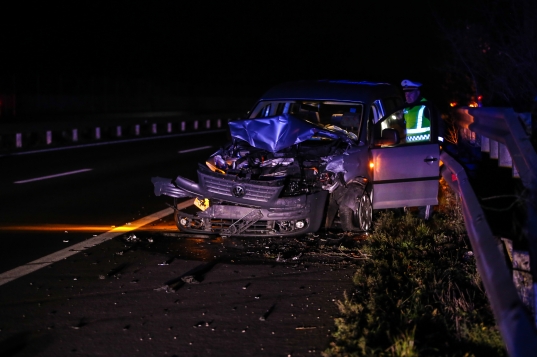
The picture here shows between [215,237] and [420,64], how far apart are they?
58919 mm

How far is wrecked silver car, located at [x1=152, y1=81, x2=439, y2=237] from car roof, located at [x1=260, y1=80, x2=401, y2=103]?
0.66 feet

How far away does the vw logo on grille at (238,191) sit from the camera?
8375 mm

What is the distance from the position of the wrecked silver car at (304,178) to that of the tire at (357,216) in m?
0.01

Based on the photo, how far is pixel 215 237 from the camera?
8.71 m

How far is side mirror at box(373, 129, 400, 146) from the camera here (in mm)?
8578

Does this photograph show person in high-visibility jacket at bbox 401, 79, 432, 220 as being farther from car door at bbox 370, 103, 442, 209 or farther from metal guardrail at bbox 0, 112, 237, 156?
metal guardrail at bbox 0, 112, 237, 156

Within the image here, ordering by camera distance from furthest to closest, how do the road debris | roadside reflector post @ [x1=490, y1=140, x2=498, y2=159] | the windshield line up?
roadside reflector post @ [x1=490, y1=140, x2=498, y2=159] → the windshield → the road debris

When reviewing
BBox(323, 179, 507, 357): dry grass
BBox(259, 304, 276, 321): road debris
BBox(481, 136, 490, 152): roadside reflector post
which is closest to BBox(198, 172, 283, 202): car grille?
BBox(323, 179, 507, 357): dry grass

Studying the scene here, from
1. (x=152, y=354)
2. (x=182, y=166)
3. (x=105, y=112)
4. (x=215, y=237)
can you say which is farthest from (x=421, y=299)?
(x=105, y=112)

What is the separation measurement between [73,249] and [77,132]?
667 inches

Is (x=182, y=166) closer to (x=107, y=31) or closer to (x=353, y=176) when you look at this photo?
(x=353, y=176)

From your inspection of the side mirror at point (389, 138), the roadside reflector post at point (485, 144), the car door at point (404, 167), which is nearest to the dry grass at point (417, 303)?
the car door at point (404, 167)

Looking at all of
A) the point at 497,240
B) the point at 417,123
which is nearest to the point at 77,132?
the point at 417,123

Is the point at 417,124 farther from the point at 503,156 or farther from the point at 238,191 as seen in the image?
the point at 238,191
